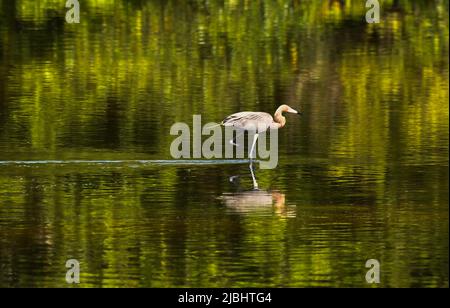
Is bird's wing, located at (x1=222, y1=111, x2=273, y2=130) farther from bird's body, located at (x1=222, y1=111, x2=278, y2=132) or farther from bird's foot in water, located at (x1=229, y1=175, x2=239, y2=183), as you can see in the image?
bird's foot in water, located at (x1=229, y1=175, x2=239, y2=183)

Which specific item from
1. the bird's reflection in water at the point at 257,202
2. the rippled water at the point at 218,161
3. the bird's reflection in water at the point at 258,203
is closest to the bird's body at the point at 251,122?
the rippled water at the point at 218,161

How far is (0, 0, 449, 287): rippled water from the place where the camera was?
35.7 feet

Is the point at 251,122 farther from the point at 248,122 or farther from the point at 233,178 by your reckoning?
the point at 233,178

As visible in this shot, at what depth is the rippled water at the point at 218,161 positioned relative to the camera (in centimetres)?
1087

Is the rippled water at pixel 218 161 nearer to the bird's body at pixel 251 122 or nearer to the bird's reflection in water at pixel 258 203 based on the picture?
the bird's reflection in water at pixel 258 203

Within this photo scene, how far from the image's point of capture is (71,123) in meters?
16.2

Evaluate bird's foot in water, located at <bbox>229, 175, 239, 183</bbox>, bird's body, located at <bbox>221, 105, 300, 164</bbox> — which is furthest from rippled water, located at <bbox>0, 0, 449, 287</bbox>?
bird's body, located at <bbox>221, 105, 300, 164</bbox>

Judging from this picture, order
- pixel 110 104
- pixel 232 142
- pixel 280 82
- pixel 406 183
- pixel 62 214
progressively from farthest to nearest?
pixel 280 82
pixel 110 104
pixel 232 142
pixel 406 183
pixel 62 214

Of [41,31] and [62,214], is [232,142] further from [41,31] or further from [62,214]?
[41,31]

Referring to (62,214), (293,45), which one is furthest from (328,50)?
(62,214)

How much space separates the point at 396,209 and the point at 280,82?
291 inches

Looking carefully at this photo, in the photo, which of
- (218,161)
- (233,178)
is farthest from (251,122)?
(233,178)

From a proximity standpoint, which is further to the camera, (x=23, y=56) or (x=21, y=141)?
(x=23, y=56)

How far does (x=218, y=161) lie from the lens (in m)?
14.3
